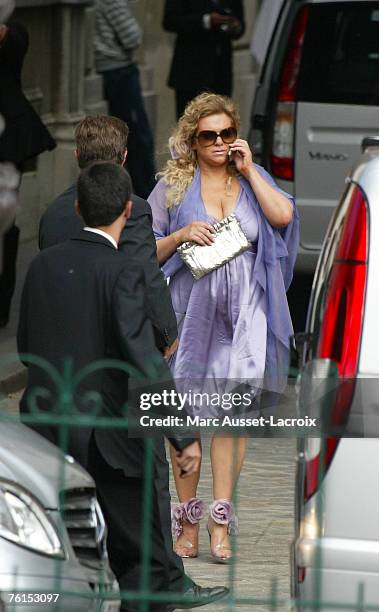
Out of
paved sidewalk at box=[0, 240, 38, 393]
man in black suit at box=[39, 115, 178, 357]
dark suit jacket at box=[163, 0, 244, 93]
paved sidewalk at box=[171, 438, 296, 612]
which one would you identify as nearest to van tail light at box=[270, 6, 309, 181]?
paved sidewalk at box=[0, 240, 38, 393]

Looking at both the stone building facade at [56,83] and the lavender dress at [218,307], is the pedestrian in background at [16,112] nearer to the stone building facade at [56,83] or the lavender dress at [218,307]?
the lavender dress at [218,307]

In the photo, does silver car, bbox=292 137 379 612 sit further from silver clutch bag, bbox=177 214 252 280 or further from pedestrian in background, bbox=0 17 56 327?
pedestrian in background, bbox=0 17 56 327

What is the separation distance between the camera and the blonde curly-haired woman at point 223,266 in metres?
6.62

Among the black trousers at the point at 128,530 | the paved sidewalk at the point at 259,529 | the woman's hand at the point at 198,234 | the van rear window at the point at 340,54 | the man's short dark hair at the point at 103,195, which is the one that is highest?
the man's short dark hair at the point at 103,195

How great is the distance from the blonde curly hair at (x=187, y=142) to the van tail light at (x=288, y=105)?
3.44 m

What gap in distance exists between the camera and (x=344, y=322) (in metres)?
4.13

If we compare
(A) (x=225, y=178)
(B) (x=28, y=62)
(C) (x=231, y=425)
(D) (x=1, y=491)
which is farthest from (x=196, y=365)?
(B) (x=28, y=62)

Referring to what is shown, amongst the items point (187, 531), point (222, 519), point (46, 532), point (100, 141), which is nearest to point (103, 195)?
point (100, 141)

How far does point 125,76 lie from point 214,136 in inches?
258

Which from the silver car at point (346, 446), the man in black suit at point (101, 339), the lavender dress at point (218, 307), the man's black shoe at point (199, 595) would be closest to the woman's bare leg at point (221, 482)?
the lavender dress at point (218, 307)

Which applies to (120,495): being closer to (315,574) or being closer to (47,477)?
(47,477)

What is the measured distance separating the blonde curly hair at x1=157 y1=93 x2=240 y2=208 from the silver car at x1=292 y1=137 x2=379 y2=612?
2534mm

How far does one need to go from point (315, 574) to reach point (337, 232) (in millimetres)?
989

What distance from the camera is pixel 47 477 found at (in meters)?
4.41
